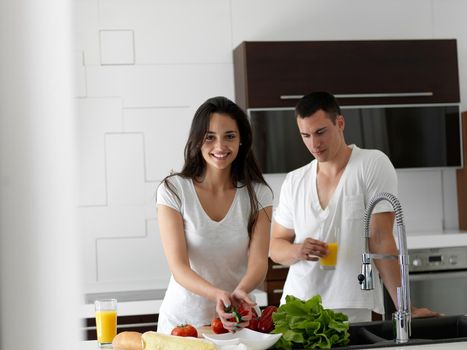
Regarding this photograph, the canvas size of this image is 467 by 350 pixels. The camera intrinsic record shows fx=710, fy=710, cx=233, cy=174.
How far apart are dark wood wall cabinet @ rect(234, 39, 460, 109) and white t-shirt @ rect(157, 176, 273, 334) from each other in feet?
6.06

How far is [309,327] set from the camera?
65.2 inches

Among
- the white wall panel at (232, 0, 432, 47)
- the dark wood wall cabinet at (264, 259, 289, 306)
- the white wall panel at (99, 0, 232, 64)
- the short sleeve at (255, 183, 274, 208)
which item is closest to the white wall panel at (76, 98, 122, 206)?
the white wall panel at (99, 0, 232, 64)

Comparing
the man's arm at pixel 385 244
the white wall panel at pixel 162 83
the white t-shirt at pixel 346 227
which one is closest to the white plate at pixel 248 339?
the white t-shirt at pixel 346 227

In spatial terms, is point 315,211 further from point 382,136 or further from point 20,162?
point 20,162

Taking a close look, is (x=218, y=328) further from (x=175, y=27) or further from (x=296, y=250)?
(x=175, y=27)

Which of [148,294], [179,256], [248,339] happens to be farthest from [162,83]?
[248,339]

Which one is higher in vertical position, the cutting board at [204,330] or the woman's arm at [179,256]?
the woman's arm at [179,256]

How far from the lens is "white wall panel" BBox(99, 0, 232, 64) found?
4.11 meters

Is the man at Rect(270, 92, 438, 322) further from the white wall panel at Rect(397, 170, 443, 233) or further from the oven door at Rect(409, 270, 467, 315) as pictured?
the white wall panel at Rect(397, 170, 443, 233)

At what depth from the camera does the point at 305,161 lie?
404 centimetres

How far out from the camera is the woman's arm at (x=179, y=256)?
1969 mm

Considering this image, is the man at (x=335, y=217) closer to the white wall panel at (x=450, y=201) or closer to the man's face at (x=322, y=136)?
the man's face at (x=322, y=136)

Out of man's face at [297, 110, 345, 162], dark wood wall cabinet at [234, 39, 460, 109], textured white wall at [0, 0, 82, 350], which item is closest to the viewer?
textured white wall at [0, 0, 82, 350]

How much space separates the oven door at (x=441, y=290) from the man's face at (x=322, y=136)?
5.35 ft
